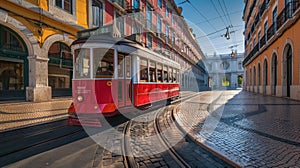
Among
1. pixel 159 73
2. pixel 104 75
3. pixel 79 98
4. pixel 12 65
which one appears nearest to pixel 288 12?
pixel 159 73

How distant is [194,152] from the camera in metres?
3.65

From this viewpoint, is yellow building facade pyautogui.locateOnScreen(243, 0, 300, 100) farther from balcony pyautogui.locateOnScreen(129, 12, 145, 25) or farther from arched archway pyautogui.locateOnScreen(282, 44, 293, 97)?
balcony pyautogui.locateOnScreen(129, 12, 145, 25)

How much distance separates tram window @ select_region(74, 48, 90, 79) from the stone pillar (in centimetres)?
703

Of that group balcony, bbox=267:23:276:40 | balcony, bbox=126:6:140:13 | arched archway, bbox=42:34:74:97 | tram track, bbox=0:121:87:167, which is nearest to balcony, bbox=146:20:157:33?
balcony, bbox=126:6:140:13

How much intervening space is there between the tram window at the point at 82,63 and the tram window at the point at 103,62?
27cm

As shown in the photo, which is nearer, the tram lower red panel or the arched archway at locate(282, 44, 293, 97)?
the tram lower red panel

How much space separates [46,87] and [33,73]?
3.96 feet

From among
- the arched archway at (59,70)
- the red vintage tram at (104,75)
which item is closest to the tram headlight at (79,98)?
the red vintage tram at (104,75)

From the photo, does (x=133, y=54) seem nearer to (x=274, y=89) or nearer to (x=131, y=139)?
(x=131, y=139)

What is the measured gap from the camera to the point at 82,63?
19.5 feet

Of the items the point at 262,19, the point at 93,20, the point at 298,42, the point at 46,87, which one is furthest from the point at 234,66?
the point at 46,87

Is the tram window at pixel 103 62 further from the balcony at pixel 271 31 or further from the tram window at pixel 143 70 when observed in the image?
the balcony at pixel 271 31

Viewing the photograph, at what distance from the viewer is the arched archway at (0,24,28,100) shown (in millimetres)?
10146

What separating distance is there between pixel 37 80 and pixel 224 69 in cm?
6207
